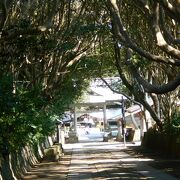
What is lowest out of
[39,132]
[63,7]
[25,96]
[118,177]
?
[118,177]

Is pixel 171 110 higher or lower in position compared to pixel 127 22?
lower

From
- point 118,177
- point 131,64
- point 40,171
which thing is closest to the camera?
point 131,64

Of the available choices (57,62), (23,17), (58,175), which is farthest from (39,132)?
(57,62)

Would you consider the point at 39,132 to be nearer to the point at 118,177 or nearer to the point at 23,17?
the point at 23,17

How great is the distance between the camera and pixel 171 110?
33000mm

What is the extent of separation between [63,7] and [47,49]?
4356 millimetres

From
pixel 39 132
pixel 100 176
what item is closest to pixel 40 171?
pixel 100 176

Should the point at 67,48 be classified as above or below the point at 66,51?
below

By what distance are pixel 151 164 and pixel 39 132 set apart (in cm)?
1154

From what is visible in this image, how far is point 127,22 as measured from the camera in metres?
25.5

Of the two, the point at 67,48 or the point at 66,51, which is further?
the point at 66,51

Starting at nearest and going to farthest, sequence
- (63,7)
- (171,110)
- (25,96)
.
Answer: (25,96) → (63,7) → (171,110)

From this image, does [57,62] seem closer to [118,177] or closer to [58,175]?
[58,175]

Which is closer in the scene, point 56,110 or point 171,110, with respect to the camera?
point 56,110
